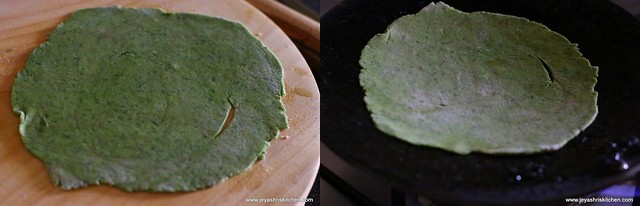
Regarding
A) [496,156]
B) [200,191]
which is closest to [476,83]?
[496,156]

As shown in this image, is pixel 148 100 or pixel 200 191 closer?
pixel 200 191

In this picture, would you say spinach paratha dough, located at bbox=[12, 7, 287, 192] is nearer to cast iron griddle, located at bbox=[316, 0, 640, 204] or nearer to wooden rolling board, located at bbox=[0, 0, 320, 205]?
wooden rolling board, located at bbox=[0, 0, 320, 205]

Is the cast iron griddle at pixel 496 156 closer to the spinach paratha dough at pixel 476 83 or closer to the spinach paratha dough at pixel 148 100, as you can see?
the spinach paratha dough at pixel 476 83

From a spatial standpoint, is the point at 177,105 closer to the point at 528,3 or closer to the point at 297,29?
the point at 297,29

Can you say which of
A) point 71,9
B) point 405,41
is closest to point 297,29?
point 405,41

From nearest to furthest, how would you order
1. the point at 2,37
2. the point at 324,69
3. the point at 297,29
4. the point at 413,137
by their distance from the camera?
the point at 413,137 < the point at 324,69 < the point at 2,37 < the point at 297,29

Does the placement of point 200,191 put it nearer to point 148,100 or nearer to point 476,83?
point 148,100
